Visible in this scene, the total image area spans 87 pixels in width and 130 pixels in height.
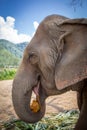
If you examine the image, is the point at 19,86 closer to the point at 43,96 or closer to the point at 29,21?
the point at 43,96

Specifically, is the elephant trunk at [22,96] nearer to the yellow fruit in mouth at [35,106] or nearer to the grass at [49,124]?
the yellow fruit in mouth at [35,106]

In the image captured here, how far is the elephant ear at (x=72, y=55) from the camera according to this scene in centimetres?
224

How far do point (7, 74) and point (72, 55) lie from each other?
3563 mm

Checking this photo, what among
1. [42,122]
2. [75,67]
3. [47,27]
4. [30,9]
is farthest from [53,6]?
[75,67]

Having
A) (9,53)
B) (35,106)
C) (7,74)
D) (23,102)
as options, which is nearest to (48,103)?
(7,74)

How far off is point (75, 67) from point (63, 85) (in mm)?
142

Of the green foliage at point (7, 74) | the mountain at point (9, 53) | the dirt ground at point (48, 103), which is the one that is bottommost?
the dirt ground at point (48, 103)

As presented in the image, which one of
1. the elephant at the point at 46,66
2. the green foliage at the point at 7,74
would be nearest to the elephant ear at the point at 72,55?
the elephant at the point at 46,66

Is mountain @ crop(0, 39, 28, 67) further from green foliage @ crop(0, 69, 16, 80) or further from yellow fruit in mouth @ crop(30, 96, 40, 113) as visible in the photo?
yellow fruit in mouth @ crop(30, 96, 40, 113)

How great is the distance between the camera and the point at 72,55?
2.29 m

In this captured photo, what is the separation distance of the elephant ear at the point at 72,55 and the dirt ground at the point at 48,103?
217 cm

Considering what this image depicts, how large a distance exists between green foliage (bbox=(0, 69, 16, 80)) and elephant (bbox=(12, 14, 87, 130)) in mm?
3103

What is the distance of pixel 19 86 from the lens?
8.18 ft

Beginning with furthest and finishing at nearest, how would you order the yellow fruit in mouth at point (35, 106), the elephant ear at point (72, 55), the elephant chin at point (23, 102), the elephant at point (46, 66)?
1. the yellow fruit in mouth at point (35, 106)
2. the elephant chin at point (23, 102)
3. the elephant at point (46, 66)
4. the elephant ear at point (72, 55)
